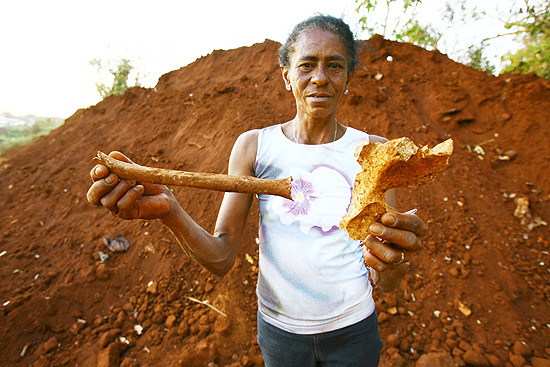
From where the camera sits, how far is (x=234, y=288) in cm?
292

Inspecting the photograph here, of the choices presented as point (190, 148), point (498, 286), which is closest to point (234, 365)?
point (498, 286)

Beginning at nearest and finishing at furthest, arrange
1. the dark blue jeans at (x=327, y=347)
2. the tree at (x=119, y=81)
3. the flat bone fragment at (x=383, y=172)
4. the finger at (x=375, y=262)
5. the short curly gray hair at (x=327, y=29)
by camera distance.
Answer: the flat bone fragment at (x=383, y=172) → the finger at (x=375, y=262) → the dark blue jeans at (x=327, y=347) → the short curly gray hair at (x=327, y=29) → the tree at (x=119, y=81)

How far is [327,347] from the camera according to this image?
56.4 inches

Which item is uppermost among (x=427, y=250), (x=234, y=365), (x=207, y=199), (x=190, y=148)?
(x=190, y=148)

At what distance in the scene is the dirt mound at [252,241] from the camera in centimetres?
255

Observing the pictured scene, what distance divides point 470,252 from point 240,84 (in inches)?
178

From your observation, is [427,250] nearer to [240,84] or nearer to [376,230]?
[376,230]

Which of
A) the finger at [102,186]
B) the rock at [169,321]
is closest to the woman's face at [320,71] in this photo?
the finger at [102,186]

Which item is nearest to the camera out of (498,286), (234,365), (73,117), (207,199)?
(234,365)

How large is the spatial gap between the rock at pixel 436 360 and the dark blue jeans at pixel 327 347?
1305 millimetres

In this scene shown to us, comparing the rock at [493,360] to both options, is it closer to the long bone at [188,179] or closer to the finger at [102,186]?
the long bone at [188,179]

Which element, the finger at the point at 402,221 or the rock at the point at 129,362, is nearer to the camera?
the finger at the point at 402,221

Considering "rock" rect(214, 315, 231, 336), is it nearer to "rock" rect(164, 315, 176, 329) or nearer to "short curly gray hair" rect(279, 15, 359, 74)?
"rock" rect(164, 315, 176, 329)

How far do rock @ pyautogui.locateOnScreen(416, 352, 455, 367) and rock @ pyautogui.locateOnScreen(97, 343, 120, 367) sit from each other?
2.54m
